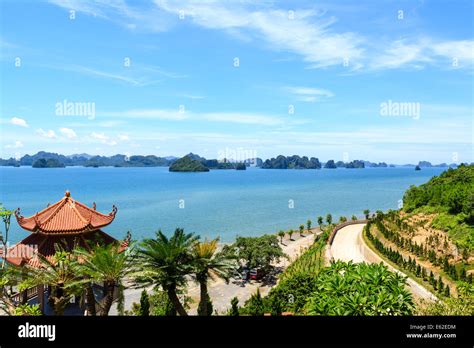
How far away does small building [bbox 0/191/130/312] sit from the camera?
17.7 metres

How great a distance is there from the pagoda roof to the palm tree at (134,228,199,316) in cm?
361

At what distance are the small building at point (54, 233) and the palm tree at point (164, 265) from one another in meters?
2.86

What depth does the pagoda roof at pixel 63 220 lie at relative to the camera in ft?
58.6

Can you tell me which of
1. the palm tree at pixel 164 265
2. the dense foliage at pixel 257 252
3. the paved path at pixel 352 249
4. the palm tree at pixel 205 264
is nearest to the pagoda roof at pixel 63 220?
the palm tree at pixel 164 265

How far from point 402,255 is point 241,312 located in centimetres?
1536

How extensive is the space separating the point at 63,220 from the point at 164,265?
6.18 m

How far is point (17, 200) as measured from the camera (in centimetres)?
10675

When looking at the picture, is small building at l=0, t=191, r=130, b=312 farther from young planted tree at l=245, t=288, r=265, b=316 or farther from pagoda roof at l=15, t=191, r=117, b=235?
young planted tree at l=245, t=288, r=265, b=316

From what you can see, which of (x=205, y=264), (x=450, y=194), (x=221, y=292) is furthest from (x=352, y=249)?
(x=205, y=264)

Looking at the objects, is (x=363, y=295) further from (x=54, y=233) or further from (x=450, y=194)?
(x=450, y=194)

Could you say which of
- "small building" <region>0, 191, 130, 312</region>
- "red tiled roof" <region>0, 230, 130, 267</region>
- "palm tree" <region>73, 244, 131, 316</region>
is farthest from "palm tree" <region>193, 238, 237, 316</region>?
"red tiled roof" <region>0, 230, 130, 267</region>

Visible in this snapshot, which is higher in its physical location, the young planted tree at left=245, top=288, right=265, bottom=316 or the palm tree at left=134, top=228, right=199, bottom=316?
the palm tree at left=134, top=228, right=199, bottom=316

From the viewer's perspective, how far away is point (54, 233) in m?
17.8

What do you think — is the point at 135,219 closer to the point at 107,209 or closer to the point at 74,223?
the point at 107,209
